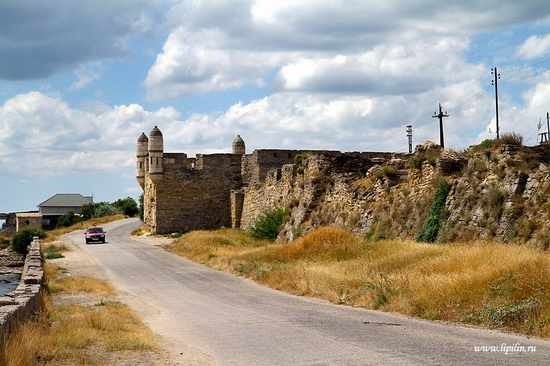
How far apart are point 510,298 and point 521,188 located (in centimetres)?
796

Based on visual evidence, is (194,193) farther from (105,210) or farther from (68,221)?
(105,210)

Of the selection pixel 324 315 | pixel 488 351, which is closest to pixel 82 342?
pixel 324 315

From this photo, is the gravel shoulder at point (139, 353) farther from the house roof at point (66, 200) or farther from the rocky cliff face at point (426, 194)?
the house roof at point (66, 200)

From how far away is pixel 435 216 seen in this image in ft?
69.2

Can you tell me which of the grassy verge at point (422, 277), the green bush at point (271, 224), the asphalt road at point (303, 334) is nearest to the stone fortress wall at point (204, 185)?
the green bush at point (271, 224)

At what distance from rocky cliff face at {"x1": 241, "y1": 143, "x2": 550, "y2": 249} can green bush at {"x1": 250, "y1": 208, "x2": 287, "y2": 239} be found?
81 cm

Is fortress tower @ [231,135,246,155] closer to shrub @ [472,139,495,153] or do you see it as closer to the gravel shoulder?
the gravel shoulder

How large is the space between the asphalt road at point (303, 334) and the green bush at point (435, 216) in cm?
614

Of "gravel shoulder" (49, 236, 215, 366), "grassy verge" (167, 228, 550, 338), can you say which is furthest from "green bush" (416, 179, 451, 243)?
"gravel shoulder" (49, 236, 215, 366)

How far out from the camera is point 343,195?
28.9 metres

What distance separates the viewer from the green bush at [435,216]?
20750mm

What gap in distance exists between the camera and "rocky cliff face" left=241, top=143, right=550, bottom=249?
17984 millimetres

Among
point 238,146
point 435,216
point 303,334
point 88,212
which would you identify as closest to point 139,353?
point 303,334

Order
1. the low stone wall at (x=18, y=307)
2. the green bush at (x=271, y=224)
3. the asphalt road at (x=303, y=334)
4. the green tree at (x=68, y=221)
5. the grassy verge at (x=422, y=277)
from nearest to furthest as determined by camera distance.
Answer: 1. the low stone wall at (x=18, y=307)
2. the asphalt road at (x=303, y=334)
3. the grassy verge at (x=422, y=277)
4. the green bush at (x=271, y=224)
5. the green tree at (x=68, y=221)
